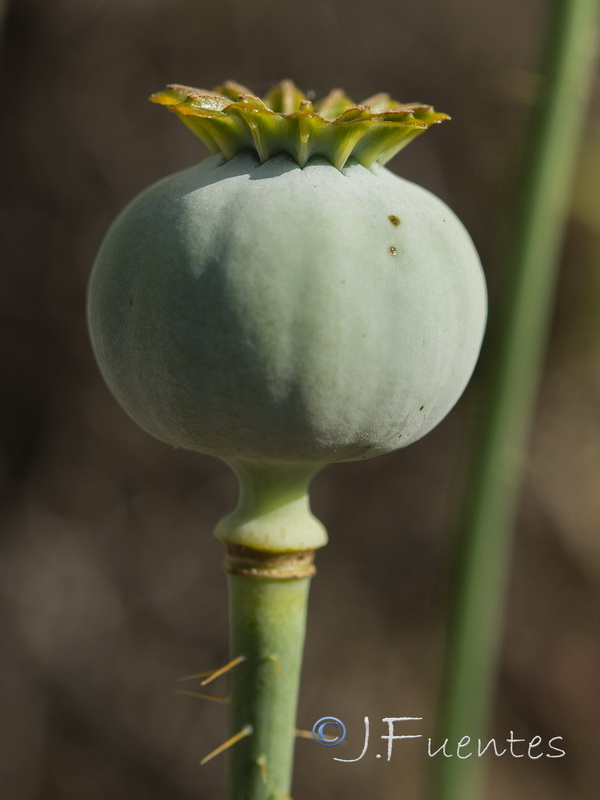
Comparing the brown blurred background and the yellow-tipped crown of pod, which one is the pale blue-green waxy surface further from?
the brown blurred background

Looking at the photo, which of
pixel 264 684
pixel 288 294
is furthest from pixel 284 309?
pixel 264 684

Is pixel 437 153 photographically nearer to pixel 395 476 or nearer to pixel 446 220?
pixel 395 476

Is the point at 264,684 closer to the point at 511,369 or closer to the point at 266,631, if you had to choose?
the point at 266,631

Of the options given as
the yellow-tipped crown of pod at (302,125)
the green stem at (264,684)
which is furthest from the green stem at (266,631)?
the yellow-tipped crown of pod at (302,125)

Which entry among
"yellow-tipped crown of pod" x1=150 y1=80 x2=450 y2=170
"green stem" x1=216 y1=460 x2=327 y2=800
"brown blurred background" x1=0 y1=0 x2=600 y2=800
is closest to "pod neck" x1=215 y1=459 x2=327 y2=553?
"green stem" x1=216 y1=460 x2=327 y2=800

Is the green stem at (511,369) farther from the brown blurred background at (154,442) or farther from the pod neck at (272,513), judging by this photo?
the brown blurred background at (154,442)

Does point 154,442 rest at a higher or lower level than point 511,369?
lower

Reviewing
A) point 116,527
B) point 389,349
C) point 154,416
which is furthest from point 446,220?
point 116,527
